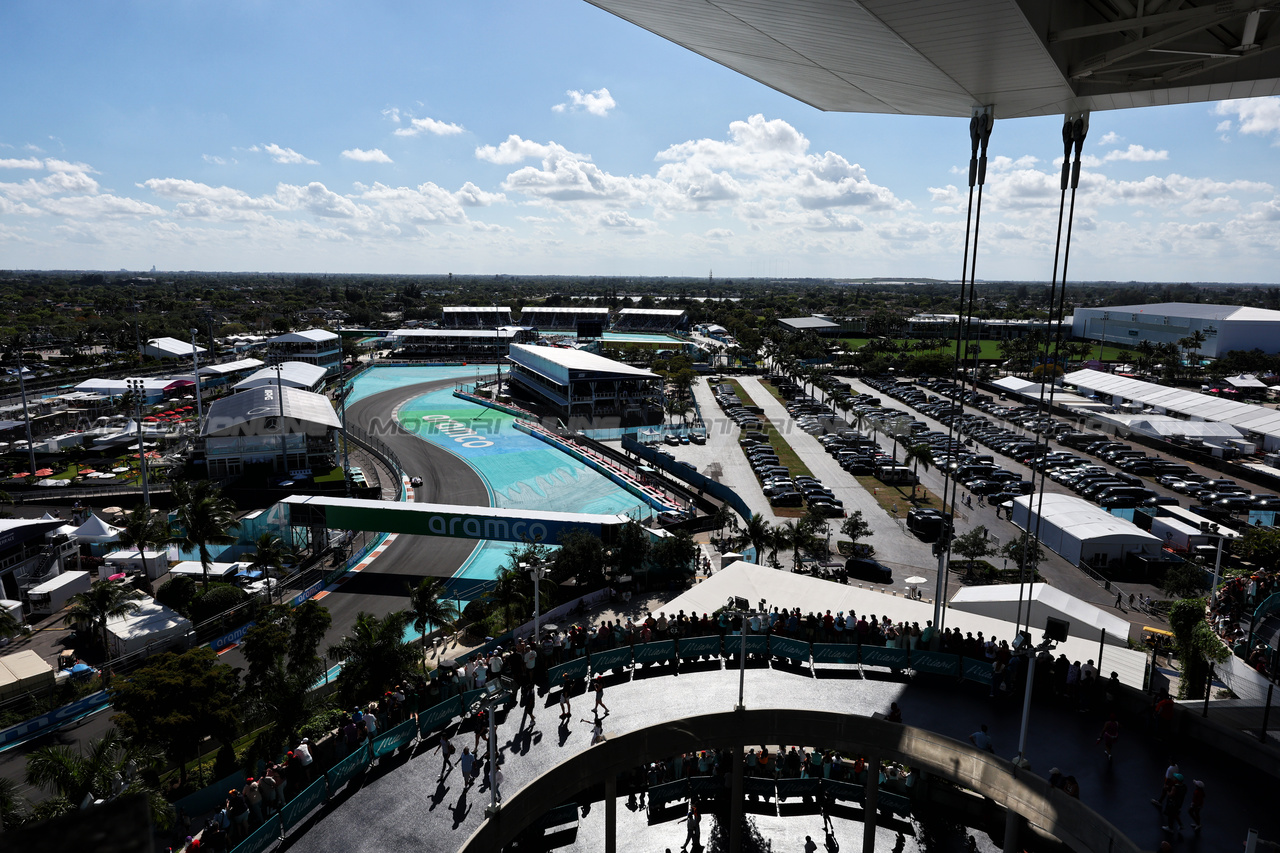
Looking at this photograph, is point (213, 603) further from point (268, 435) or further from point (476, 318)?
point (476, 318)

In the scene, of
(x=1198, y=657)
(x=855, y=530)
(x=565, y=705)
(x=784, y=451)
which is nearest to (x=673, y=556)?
(x=855, y=530)

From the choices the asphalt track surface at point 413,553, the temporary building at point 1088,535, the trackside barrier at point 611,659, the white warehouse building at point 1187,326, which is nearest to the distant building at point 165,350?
the asphalt track surface at point 413,553

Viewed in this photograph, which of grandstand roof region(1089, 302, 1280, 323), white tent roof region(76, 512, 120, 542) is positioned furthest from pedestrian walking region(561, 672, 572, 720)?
grandstand roof region(1089, 302, 1280, 323)

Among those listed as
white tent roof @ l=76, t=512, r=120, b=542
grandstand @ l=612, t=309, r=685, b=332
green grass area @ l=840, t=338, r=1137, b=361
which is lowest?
white tent roof @ l=76, t=512, r=120, b=542

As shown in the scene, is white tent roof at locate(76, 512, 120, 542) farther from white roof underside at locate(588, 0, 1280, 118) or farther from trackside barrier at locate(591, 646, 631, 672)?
white roof underside at locate(588, 0, 1280, 118)

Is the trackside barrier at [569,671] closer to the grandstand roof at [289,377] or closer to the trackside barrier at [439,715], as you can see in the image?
the trackside barrier at [439,715]

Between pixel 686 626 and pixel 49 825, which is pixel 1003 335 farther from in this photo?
pixel 49 825

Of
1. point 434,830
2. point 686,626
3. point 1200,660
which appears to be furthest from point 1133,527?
point 434,830
